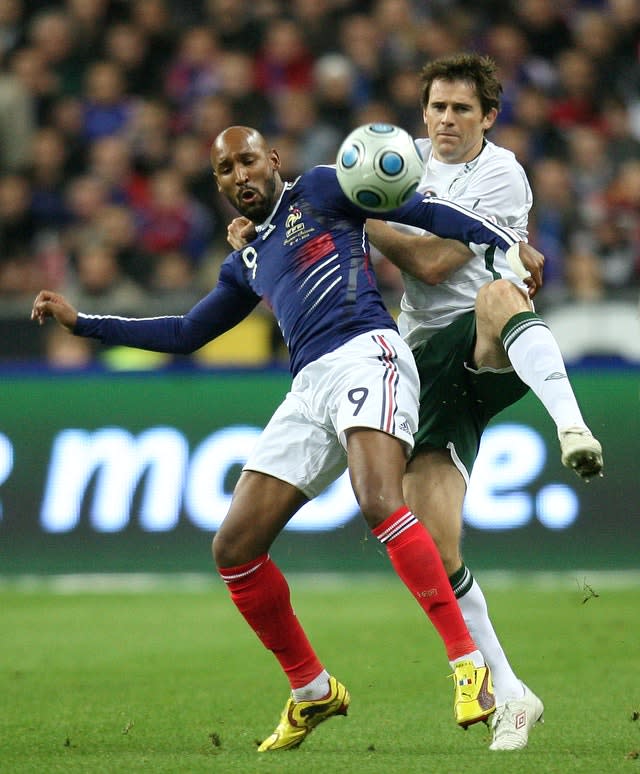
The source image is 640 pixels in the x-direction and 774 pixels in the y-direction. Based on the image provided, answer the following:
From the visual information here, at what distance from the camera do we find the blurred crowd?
487 inches

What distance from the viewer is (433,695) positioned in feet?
22.1

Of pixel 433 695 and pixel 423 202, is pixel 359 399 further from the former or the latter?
pixel 433 695

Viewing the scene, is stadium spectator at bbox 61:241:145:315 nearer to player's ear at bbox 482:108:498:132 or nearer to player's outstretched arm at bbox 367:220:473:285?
player's ear at bbox 482:108:498:132

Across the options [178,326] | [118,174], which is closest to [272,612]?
[178,326]

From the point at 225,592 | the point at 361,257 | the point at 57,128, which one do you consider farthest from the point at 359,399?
the point at 57,128

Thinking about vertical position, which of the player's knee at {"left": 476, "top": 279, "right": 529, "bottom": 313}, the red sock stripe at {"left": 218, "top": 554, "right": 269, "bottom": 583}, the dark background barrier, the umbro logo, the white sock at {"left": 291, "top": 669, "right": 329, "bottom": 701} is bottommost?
the dark background barrier

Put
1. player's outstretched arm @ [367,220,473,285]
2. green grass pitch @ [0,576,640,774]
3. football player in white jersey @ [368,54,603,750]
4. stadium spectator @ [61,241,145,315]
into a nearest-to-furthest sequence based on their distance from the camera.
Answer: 1. green grass pitch @ [0,576,640,774]
2. football player in white jersey @ [368,54,603,750]
3. player's outstretched arm @ [367,220,473,285]
4. stadium spectator @ [61,241,145,315]

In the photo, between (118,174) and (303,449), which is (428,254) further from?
(118,174)

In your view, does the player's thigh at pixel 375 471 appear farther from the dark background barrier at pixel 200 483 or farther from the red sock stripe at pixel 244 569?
the dark background barrier at pixel 200 483

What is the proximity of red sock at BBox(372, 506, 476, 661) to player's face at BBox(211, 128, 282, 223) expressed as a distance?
1.35 metres

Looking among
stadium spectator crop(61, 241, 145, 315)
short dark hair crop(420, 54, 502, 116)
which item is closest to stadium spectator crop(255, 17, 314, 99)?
stadium spectator crop(61, 241, 145, 315)

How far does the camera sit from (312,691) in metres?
5.67

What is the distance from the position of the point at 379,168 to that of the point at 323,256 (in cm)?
46

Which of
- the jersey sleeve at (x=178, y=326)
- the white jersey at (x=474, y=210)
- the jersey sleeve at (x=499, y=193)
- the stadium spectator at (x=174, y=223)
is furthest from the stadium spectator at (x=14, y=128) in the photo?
the jersey sleeve at (x=499, y=193)
